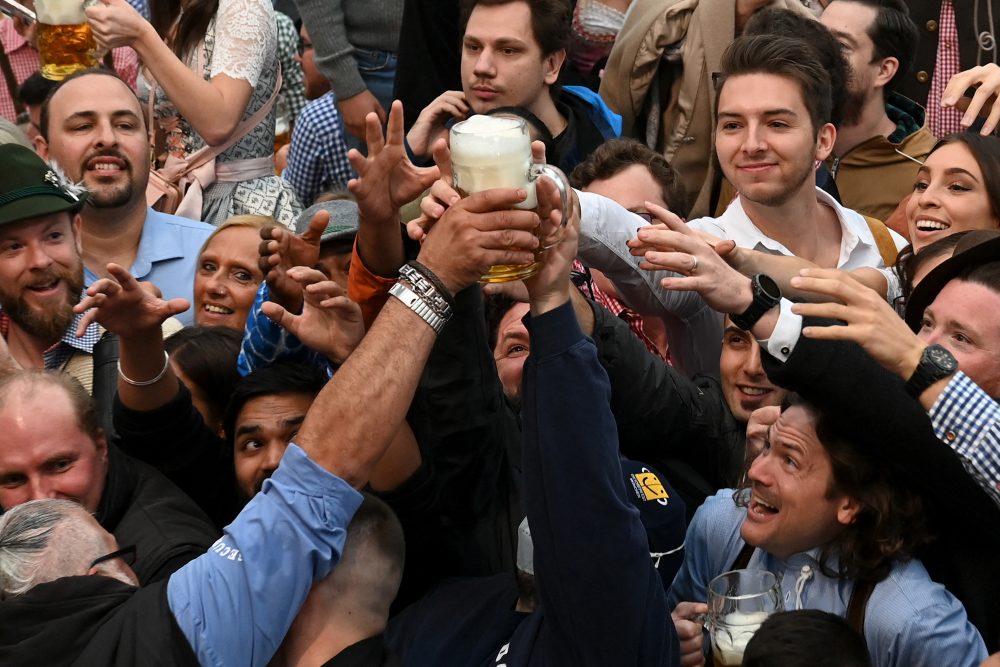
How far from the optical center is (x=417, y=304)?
292cm

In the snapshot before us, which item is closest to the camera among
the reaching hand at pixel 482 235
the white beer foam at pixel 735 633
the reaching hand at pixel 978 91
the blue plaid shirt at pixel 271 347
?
the reaching hand at pixel 482 235

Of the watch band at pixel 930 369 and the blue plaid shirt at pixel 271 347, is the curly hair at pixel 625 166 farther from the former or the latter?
the watch band at pixel 930 369

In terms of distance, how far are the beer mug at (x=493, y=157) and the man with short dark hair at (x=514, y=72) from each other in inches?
96.9

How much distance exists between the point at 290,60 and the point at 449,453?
3941mm

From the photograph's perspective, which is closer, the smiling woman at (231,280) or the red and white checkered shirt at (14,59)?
the smiling woman at (231,280)

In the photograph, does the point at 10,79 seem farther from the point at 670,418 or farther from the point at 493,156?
the point at 493,156

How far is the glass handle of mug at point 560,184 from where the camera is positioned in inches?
113

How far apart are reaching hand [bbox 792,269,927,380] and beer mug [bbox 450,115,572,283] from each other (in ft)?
2.19

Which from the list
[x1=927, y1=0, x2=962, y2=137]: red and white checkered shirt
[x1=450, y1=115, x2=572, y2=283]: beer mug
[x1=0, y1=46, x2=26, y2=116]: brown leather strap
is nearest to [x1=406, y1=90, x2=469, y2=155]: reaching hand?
[x1=927, y1=0, x2=962, y2=137]: red and white checkered shirt

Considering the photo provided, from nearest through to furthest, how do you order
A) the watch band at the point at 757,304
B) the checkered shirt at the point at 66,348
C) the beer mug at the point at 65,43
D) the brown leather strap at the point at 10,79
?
the watch band at the point at 757,304 → the checkered shirt at the point at 66,348 → the beer mug at the point at 65,43 → the brown leather strap at the point at 10,79

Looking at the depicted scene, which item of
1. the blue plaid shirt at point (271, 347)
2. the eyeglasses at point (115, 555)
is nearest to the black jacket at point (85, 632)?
the eyeglasses at point (115, 555)

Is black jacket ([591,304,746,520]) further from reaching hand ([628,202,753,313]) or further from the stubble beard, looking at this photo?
the stubble beard

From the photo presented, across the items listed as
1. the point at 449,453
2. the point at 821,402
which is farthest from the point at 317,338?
the point at 821,402

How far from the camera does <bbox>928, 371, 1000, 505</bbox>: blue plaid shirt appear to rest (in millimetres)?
3082
